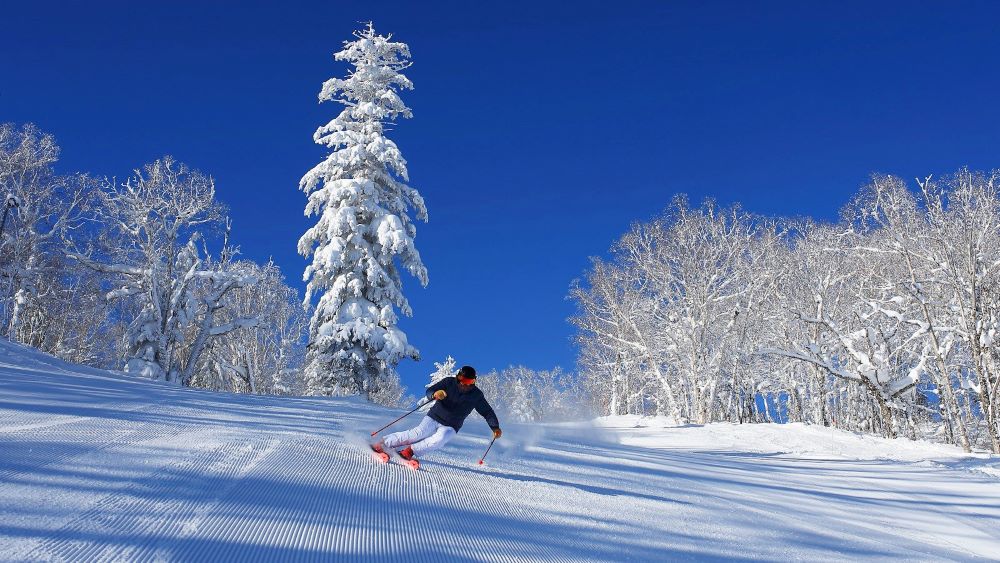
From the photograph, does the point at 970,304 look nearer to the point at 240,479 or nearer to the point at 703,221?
the point at 703,221

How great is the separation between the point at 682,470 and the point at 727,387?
25366 millimetres

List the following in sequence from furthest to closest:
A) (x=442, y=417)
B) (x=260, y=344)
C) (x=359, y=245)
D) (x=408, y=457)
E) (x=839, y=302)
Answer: (x=260, y=344) → (x=839, y=302) → (x=359, y=245) → (x=442, y=417) → (x=408, y=457)

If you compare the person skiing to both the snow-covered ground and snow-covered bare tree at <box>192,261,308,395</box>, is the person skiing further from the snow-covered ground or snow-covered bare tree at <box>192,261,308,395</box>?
snow-covered bare tree at <box>192,261,308,395</box>

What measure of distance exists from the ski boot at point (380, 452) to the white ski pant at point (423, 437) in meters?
0.07

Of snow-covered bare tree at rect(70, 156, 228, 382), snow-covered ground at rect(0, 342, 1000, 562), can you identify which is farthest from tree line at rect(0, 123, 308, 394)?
snow-covered ground at rect(0, 342, 1000, 562)

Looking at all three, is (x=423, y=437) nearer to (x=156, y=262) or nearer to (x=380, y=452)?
(x=380, y=452)

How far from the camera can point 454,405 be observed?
6559mm

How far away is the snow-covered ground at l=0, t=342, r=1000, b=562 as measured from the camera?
3.29 metres

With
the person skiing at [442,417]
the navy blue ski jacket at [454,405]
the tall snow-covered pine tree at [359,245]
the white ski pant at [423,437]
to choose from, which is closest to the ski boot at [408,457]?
the person skiing at [442,417]

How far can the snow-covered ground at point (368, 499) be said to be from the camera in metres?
3.29

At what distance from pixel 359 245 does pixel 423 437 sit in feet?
45.4

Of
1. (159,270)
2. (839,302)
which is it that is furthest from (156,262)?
(839,302)

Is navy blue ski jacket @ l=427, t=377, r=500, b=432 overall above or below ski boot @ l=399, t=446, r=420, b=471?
above

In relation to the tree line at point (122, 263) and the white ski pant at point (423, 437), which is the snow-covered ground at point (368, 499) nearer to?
the white ski pant at point (423, 437)
